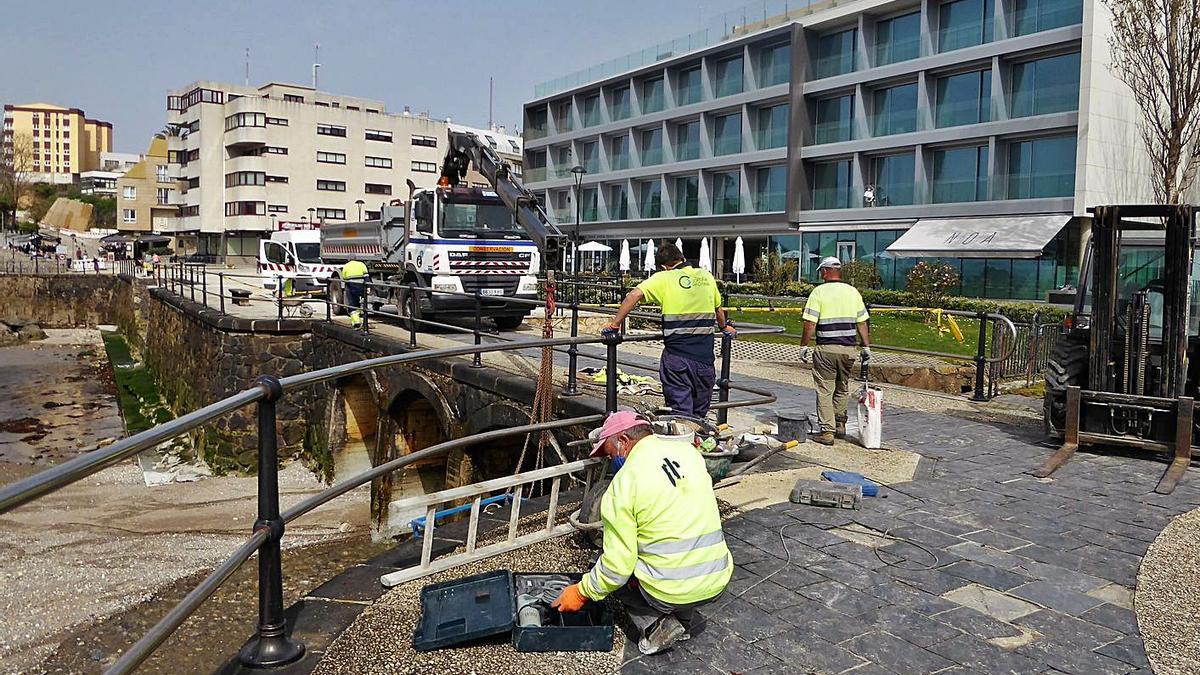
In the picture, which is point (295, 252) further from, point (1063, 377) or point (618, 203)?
point (1063, 377)

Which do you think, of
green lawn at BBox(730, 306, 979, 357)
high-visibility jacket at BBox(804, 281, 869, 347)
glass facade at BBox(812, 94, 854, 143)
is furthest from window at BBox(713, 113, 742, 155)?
high-visibility jacket at BBox(804, 281, 869, 347)

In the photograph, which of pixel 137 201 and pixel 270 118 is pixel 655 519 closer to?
pixel 270 118

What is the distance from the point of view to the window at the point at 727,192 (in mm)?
44188

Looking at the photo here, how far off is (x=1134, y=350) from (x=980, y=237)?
25503 millimetres

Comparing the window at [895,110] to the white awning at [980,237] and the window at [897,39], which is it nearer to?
the window at [897,39]

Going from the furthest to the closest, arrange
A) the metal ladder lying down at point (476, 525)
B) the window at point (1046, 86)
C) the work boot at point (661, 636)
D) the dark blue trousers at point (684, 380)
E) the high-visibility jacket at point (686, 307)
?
the window at point (1046, 86) → the dark blue trousers at point (684, 380) → the high-visibility jacket at point (686, 307) → the metal ladder lying down at point (476, 525) → the work boot at point (661, 636)

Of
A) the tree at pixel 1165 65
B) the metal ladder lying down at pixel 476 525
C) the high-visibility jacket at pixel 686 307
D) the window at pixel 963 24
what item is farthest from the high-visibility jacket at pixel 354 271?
the window at pixel 963 24

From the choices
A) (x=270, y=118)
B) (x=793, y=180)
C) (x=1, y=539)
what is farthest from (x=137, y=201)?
(x=1, y=539)

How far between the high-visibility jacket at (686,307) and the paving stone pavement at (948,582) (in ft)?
6.12

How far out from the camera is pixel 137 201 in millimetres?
85812

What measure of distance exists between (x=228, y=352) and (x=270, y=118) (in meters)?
51.4

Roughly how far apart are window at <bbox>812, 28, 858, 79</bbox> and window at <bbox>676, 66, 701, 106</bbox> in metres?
7.10

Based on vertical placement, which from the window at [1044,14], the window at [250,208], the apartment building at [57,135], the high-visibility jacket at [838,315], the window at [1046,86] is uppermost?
the apartment building at [57,135]

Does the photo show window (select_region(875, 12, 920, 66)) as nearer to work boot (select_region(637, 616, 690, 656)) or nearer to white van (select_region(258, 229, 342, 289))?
white van (select_region(258, 229, 342, 289))
